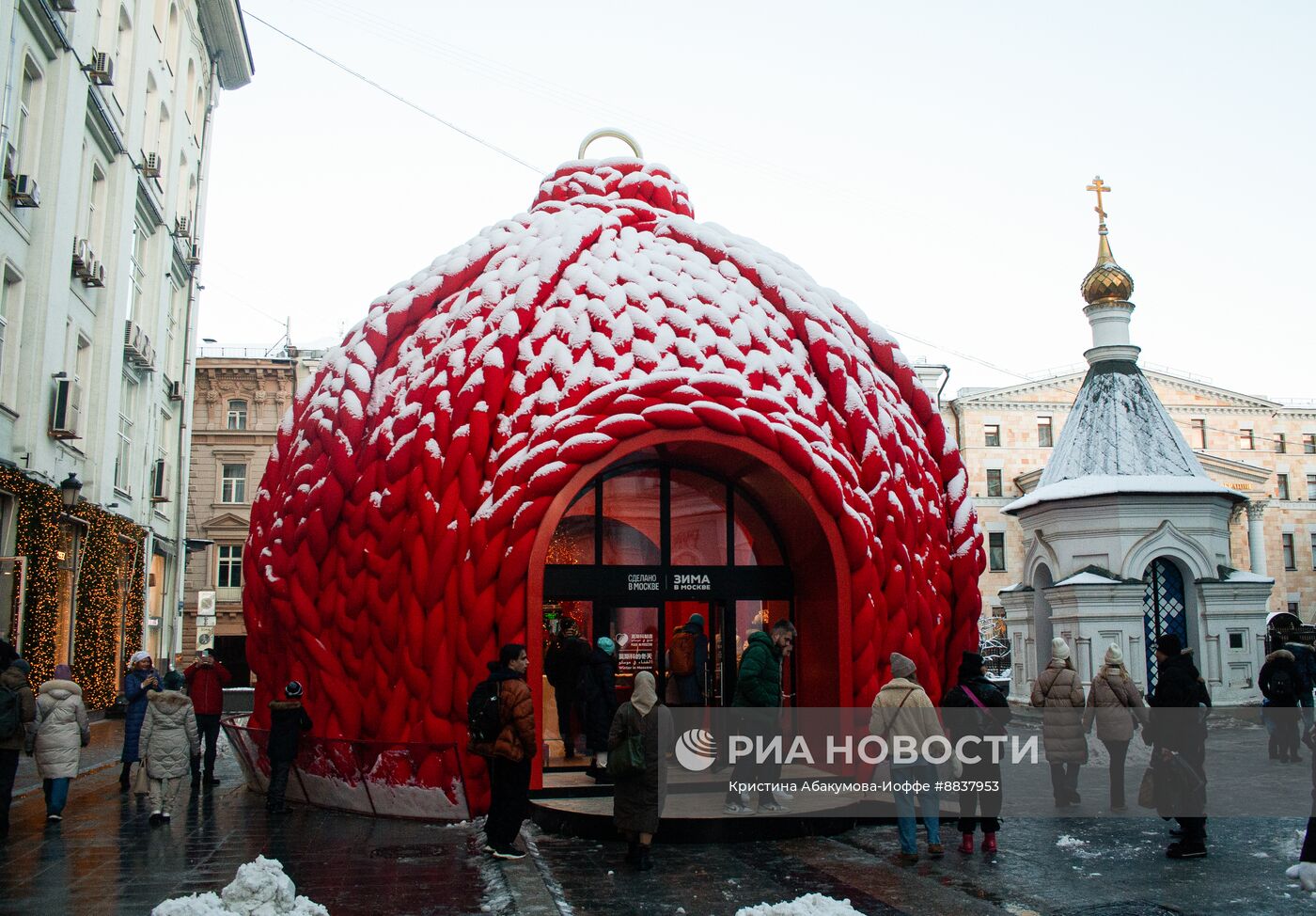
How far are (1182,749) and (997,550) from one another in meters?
46.0

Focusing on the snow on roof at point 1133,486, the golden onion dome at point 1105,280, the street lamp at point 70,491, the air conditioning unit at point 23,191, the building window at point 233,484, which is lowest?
the street lamp at point 70,491

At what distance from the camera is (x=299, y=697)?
10.3 metres

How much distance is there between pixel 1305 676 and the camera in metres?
15.2

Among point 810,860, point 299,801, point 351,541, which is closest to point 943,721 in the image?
point 810,860

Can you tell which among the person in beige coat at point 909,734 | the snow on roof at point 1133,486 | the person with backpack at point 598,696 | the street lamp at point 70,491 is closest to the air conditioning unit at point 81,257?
the street lamp at point 70,491

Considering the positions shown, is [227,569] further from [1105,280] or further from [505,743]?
[505,743]

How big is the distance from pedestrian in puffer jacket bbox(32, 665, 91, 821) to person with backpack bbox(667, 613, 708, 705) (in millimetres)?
5464

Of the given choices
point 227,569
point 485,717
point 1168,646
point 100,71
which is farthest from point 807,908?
point 227,569

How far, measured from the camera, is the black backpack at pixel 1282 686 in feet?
48.1

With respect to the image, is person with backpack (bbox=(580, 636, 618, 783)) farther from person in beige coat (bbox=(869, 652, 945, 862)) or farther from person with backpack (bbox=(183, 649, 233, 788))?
person with backpack (bbox=(183, 649, 233, 788))

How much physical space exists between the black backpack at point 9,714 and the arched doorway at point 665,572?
4600 millimetres

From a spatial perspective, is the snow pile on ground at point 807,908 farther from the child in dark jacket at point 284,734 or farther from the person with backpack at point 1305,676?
the person with backpack at point 1305,676

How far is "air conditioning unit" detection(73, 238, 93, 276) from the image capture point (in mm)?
18375

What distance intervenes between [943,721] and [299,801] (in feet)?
20.3
